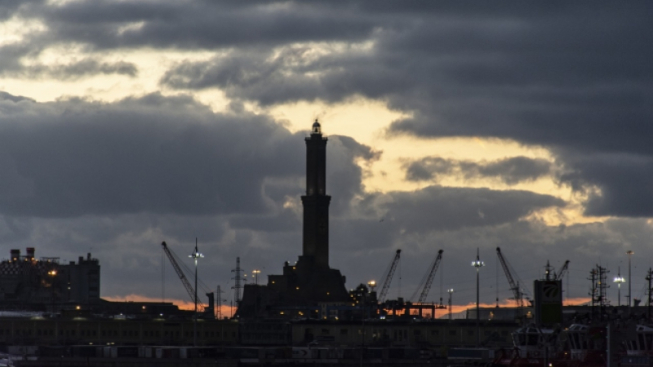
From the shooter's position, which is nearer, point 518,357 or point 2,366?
point 518,357

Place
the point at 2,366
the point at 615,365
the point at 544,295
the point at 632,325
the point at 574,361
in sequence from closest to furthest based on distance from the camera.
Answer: the point at 632,325
the point at 615,365
the point at 574,361
the point at 544,295
the point at 2,366

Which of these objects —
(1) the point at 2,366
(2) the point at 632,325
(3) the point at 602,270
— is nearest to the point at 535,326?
(3) the point at 602,270

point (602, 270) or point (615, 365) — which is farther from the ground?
point (602, 270)

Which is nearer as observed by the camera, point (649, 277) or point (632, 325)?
point (632, 325)

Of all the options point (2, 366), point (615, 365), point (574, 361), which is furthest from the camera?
point (2, 366)

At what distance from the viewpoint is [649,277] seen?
167000 mm

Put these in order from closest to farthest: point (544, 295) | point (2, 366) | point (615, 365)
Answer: point (615, 365), point (544, 295), point (2, 366)

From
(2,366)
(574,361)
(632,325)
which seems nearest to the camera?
(632,325)

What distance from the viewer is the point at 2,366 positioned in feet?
655

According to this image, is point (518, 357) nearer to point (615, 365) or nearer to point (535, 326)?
point (535, 326)

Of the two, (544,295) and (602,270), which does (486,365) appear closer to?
(544,295)

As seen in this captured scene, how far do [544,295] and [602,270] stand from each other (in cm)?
1501

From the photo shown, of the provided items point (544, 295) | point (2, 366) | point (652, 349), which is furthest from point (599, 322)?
point (2, 366)

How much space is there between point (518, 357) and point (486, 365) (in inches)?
176
